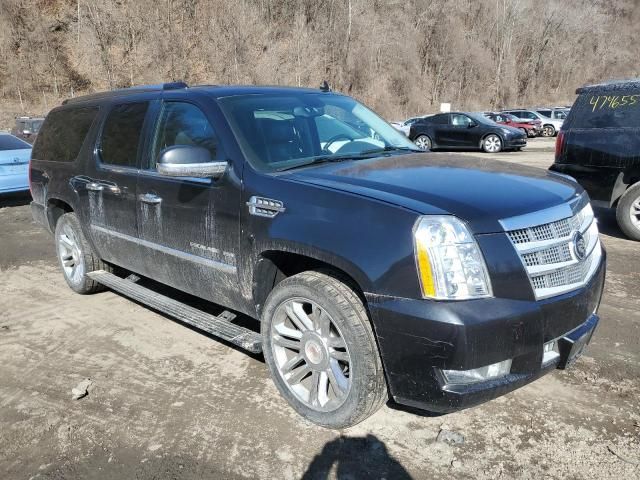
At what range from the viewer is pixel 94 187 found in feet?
14.8

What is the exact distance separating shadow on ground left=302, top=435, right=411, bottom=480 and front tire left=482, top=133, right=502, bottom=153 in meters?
18.6

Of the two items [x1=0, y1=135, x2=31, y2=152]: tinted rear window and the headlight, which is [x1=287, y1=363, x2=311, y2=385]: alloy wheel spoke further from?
[x1=0, y1=135, x2=31, y2=152]: tinted rear window

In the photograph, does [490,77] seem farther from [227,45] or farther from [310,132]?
[310,132]

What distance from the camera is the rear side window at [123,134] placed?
4137 millimetres

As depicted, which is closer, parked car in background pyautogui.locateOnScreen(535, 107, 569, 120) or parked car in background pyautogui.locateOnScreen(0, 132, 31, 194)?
parked car in background pyautogui.locateOnScreen(0, 132, 31, 194)

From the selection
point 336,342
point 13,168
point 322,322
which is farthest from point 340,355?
point 13,168

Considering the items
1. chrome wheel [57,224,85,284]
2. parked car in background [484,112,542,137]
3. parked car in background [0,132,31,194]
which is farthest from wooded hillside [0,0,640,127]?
chrome wheel [57,224,85,284]

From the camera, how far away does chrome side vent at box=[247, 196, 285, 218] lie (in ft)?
9.81

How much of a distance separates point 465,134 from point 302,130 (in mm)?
18077

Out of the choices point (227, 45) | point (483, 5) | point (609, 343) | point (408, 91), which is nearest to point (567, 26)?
point (483, 5)

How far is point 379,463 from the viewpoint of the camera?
Result: 270cm

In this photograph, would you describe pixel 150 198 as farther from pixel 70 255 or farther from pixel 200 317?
pixel 70 255

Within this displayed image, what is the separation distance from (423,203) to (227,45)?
3843 centimetres

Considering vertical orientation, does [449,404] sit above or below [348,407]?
above
